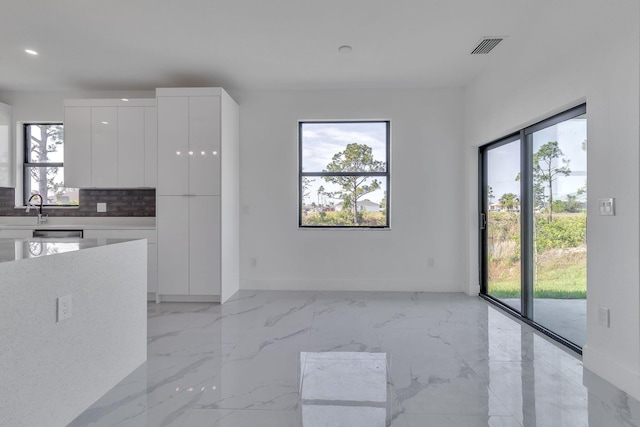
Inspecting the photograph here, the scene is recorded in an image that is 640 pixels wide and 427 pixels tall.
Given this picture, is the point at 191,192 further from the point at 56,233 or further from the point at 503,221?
the point at 503,221

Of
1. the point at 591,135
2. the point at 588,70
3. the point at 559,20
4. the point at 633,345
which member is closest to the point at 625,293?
the point at 633,345

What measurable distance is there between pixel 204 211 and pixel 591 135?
358 centimetres

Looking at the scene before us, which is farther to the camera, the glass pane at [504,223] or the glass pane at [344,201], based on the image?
the glass pane at [344,201]

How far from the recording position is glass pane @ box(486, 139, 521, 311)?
347 centimetres

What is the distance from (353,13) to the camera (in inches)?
109

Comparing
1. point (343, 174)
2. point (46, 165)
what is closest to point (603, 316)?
point (343, 174)

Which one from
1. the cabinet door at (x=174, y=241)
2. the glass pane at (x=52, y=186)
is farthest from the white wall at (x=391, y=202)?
the glass pane at (x=52, y=186)

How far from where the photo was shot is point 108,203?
456 cm

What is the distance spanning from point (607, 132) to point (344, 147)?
A: 2.92 metres

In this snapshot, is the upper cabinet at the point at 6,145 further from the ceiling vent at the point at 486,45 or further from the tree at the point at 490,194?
the tree at the point at 490,194

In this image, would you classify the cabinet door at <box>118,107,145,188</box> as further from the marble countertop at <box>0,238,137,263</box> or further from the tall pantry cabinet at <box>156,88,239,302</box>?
the marble countertop at <box>0,238,137,263</box>

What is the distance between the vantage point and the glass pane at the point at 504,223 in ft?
11.4

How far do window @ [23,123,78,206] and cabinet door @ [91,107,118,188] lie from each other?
0.76 metres

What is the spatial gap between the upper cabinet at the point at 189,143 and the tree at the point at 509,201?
3185 mm
